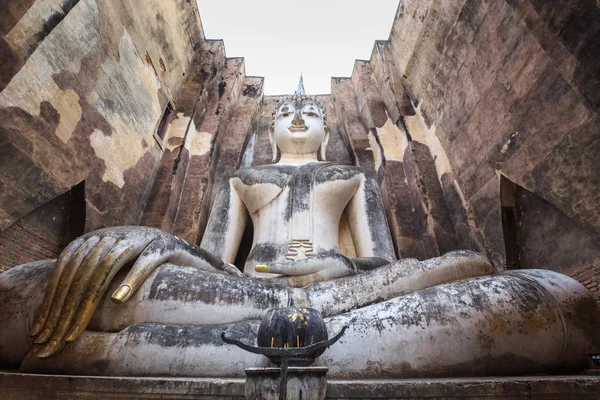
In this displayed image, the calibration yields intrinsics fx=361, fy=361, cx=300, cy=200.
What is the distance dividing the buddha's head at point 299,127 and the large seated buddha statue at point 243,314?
2207 mm

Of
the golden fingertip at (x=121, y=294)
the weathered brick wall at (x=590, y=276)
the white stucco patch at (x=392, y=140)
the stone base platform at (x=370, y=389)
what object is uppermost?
the white stucco patch at (x=392, y=140)

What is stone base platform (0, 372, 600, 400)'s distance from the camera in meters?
1.29

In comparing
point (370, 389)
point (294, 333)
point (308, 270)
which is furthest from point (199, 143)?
point (370, 389)

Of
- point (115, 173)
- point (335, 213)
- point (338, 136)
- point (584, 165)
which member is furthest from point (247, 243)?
point (584, 165)

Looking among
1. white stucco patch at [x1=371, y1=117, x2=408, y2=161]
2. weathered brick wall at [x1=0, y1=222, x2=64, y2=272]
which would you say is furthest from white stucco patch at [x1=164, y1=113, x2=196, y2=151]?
white stucco patch at [x1=371, y1=117, x2=408, y2=161]

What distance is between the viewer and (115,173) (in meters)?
4.27

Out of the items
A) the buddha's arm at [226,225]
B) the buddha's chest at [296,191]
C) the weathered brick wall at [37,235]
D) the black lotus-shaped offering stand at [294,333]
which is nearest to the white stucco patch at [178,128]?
the weathered brick wall at [37,235]

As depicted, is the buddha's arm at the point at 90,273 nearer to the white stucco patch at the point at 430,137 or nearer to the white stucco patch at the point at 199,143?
the white stucco patch at the point at 199,143

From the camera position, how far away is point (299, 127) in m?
4.27

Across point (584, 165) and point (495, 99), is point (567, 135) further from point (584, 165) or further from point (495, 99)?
point (495, 99)

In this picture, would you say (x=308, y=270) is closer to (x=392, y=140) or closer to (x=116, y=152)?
(x=116, y=152)

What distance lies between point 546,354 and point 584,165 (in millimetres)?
2170

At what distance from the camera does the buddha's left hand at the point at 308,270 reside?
251cm

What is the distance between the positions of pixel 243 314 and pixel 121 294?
617mm
